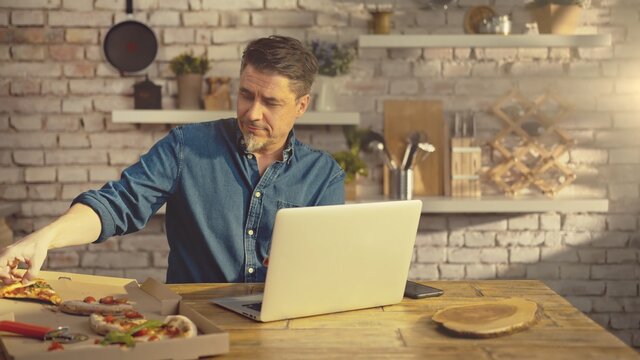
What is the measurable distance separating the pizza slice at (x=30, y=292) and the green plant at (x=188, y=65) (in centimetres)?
227

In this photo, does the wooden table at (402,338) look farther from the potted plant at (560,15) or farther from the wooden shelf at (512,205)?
the potted plant at (560,15)

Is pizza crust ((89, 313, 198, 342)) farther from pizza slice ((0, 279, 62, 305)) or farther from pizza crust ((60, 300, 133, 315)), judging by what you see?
pizza slice ((0, 279, 62, 305))

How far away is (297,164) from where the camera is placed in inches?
101

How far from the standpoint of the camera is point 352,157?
3.89m

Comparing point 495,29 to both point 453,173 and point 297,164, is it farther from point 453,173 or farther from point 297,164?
point 297,164

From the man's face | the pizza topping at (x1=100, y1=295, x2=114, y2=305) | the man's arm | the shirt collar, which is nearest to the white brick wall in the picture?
the shirt collar

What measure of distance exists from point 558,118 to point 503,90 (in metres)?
0.30

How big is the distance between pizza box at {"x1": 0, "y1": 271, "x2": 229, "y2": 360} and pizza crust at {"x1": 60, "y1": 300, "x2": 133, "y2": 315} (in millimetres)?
12

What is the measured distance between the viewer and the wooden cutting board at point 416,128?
4051 millimetres

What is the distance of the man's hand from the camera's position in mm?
1721

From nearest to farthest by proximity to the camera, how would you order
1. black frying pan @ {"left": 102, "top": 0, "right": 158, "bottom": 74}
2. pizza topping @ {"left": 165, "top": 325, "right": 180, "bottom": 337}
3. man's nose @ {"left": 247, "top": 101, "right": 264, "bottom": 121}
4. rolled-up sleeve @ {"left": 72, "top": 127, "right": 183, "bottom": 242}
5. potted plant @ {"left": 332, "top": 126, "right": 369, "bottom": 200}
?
pizza topping @ {"left": 165, "top": 325, "right": 180, "bottom": 337}
rolled-up sleeve @ {"left": 72, "top": 127, "right": 183, "bottom": 242}
man's nose @ {"left": 247, "top": 101, "right": 264, "bottom": 121}
potted plant @ {"left": 332, "top": 126, "right": 369, "bottom": 200}
black frying pan @ {"left": 102, "top": 0, "right": 158, "bottom": 74}

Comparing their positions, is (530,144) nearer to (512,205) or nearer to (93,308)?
(512,205)

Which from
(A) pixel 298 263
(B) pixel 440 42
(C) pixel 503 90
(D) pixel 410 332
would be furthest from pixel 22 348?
(C) pixel 503 90

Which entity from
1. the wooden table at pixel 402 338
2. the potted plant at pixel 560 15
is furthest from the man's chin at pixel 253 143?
the potted plant at pixel 560 15
